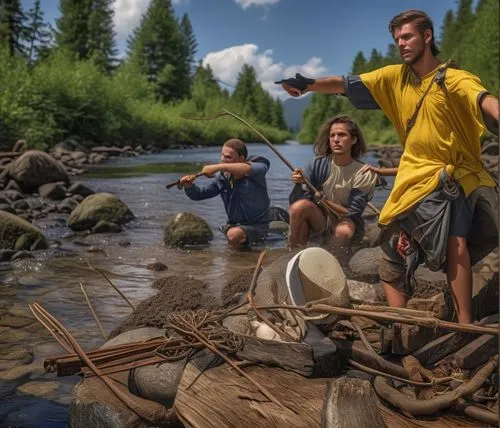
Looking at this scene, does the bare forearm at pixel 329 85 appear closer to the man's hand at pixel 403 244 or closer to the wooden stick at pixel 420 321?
the man's hand at pixel 403 244

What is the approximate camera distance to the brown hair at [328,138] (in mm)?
5395

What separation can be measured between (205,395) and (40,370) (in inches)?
63.7

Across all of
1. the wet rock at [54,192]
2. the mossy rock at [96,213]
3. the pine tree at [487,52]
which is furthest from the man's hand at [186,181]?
the pine tree at [487,52]

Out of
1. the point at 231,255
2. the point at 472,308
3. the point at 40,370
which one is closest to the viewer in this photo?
the point at 472,308

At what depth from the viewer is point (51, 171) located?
1462 cm

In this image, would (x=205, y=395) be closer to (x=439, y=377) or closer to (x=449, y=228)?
(x=439, y=377)

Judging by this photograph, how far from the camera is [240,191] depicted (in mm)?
6918

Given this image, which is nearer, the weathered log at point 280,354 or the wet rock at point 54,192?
the weathered log at point 280,354

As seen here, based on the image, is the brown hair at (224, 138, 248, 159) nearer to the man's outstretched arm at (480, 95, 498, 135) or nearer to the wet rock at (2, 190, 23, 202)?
the man's outstretched arm at (480, 95, 498, 135)

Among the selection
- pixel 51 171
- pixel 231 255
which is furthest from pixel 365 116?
pixel 231 255

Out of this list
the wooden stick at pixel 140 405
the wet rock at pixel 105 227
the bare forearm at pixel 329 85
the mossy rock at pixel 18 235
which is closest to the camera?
the wooden stick at pixel 140 405

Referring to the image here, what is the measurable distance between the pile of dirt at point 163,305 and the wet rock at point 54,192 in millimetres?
9225

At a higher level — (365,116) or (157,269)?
(365,116)

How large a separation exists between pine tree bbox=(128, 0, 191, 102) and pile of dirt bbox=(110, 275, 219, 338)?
174 ft
